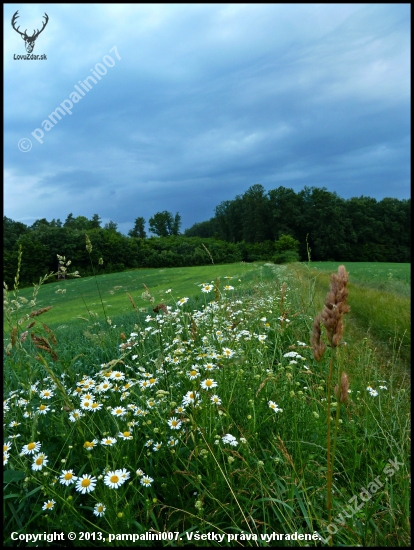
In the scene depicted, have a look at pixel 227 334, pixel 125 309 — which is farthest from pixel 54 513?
pixel 125 309

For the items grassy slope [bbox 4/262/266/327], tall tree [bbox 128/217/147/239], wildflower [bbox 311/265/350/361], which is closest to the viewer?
wildflower [bbox 311/265/350/361]

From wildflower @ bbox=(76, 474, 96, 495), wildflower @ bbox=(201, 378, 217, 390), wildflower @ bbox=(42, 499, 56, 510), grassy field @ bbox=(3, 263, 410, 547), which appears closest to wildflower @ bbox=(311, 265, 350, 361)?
grassy field @ bbox=(3, 263, 410, 547)

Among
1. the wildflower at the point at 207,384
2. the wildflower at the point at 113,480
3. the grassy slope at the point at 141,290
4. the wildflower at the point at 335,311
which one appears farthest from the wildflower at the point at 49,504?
the grassy slope at the point at 141,290

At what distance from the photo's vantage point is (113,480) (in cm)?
170

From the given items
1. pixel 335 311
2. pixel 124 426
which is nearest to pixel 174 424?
pixel 124 426

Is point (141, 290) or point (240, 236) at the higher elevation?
point (240, 236)

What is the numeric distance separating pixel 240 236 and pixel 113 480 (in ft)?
82.5

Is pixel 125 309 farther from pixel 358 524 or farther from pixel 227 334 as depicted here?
pixel 358 524

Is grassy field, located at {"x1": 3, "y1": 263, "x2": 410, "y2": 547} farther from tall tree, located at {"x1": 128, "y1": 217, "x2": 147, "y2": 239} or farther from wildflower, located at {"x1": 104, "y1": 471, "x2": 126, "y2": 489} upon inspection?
tall tree, located at {"x1": 128, "y1": 217, "x2": 147, "y2": 239}

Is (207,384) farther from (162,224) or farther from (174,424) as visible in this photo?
(162,224)

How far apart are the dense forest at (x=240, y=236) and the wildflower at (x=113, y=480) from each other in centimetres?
186

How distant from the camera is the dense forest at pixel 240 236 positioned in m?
16.9

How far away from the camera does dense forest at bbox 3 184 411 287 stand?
16.9 meters

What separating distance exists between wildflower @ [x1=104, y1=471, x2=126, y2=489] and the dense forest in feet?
6.09
